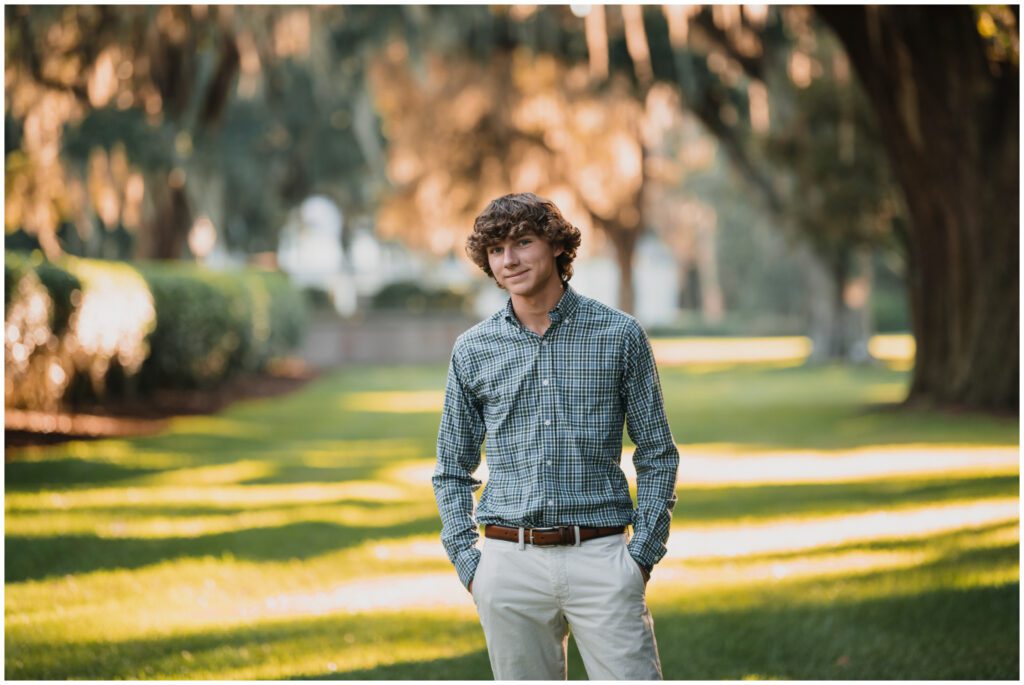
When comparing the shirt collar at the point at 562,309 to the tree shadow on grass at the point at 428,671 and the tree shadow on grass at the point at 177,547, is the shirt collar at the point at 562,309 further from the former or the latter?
the tree shadow on grass at the point at 177,547

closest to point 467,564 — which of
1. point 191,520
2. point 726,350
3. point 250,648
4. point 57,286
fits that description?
point 250,648

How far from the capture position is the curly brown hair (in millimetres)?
3330

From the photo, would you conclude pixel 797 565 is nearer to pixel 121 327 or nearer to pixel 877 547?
pixel 877 547

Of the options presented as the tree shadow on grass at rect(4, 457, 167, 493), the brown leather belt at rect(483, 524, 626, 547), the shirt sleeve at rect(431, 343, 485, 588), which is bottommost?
the tree shadow on grass at rect(4, 457, 167, 493)

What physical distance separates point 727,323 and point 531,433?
51303 mm

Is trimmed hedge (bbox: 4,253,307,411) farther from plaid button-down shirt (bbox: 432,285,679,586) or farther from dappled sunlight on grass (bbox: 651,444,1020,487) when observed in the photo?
plaid button-down shirt (bbox: 432,285,679,586)

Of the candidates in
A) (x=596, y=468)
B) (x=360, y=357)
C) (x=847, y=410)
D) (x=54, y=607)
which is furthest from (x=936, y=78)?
(x=360, y=357)

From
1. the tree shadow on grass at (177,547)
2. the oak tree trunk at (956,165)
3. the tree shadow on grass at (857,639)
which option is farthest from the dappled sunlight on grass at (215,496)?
the oak tree trunk at (956,165)

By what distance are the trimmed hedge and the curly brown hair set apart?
26.9ft

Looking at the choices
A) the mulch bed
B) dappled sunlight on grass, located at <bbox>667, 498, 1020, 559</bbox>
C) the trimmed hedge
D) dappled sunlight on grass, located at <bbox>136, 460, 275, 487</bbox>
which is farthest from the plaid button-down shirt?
the mulch bed

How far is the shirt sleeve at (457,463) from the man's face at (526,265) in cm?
25

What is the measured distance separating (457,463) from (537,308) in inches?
18.6

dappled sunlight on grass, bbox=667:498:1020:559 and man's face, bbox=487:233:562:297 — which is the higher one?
man's face, bbox=487:233:562:297

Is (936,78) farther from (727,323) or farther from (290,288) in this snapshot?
(727,323)
